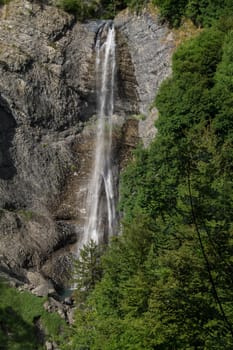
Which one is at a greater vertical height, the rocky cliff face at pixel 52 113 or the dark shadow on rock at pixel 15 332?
the rocky cliff face at pixel 52 113

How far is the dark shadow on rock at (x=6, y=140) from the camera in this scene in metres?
32.3

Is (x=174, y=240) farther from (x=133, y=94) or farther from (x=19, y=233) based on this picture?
(x=133, y=94)

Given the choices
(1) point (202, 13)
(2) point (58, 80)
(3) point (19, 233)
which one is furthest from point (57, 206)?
(1) point (202, 13)

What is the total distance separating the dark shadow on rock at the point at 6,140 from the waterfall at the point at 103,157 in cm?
543

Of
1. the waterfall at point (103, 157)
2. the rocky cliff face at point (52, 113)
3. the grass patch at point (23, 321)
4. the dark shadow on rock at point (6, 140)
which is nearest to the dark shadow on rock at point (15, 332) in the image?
the grass patch at point (23, 321)

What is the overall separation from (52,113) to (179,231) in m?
28.3

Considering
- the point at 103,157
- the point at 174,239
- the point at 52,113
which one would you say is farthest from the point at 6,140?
the point at 174,239

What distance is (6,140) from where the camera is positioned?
33688 millimetres

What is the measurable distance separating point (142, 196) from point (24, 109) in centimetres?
1507

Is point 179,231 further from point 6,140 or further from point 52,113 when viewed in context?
point 52,113

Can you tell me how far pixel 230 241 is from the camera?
338 inches

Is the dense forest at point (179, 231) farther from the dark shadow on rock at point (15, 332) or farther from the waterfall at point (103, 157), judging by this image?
the waterfall at point (103, 157)

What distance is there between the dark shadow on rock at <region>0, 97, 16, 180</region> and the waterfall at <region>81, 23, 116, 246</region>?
17.8 feet

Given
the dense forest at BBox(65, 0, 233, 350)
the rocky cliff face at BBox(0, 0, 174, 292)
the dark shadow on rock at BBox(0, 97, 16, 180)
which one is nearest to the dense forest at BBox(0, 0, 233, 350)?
the dense forest at BBox(65, 0, 233, 350)
